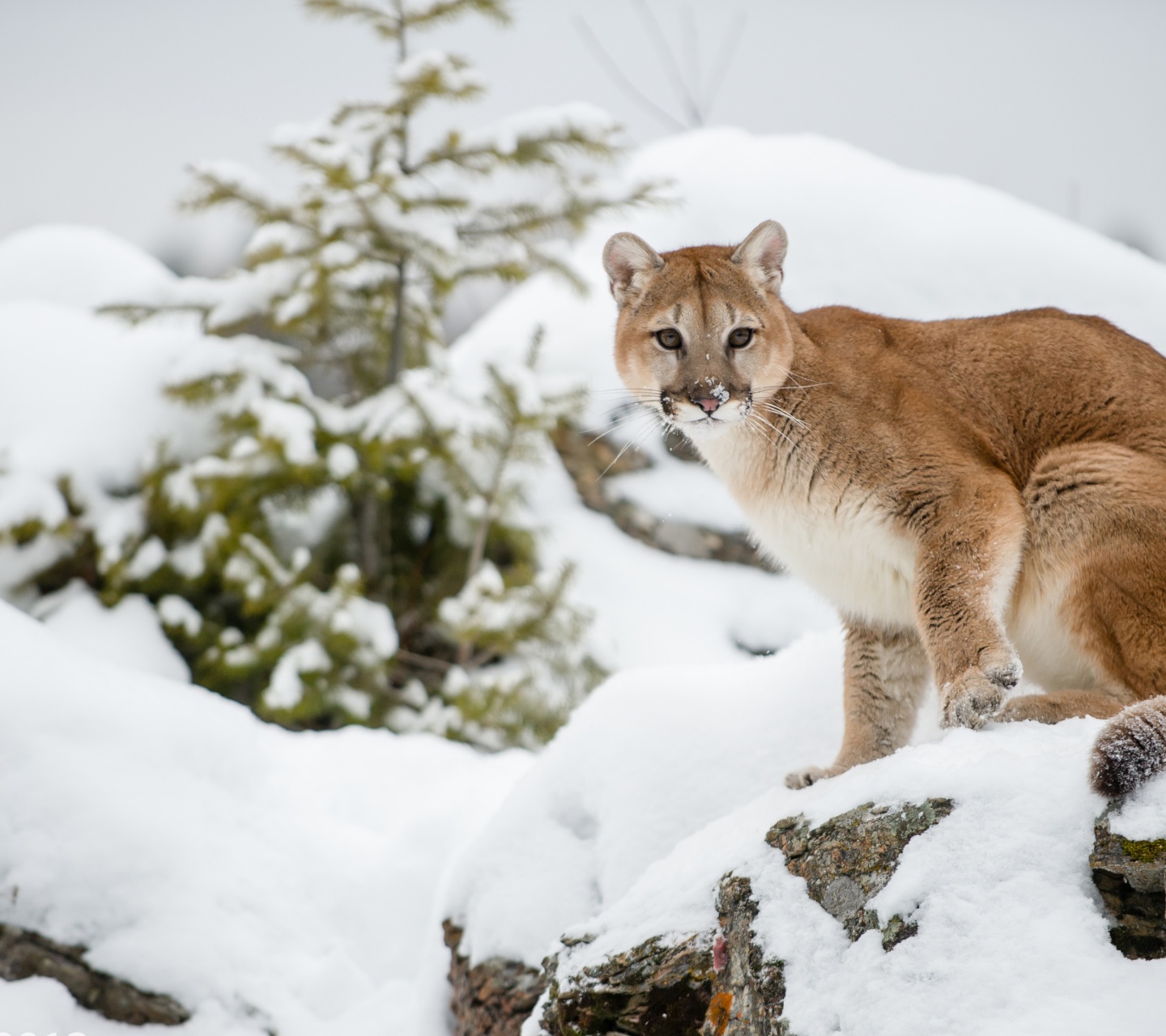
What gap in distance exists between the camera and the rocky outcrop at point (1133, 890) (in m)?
1.93

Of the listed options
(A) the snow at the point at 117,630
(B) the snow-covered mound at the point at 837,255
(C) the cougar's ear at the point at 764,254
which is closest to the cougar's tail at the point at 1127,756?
(C) the cougar's ear at the point at 764,254

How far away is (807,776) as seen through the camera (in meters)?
3.32

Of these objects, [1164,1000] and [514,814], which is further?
[514,814]

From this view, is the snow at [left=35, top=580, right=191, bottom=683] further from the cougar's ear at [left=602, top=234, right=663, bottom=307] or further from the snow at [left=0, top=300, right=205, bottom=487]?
the cougar's ear at [left=602, top=234, right=663, bottom=307]

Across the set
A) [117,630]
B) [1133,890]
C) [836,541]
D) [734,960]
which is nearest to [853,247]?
[836,541]

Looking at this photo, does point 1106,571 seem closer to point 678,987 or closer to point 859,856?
point 859,856

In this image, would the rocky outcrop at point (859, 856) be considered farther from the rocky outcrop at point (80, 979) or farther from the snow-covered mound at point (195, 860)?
the rocky outcrop at point (80, 979)

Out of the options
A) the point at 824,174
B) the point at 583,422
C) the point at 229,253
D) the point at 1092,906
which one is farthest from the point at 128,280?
the point at 229,253

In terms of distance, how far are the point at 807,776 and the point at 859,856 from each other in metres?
0.96

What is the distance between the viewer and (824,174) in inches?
358

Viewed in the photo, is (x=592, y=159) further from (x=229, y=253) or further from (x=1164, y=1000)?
(x=229, y=253)

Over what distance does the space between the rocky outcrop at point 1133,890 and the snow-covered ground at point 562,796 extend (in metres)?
0.04

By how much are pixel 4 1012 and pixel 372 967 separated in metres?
1.24

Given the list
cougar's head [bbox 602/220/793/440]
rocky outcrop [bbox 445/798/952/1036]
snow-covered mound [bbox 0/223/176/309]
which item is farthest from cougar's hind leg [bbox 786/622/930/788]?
snow-covered mound [bbox 0/223/176/309]
